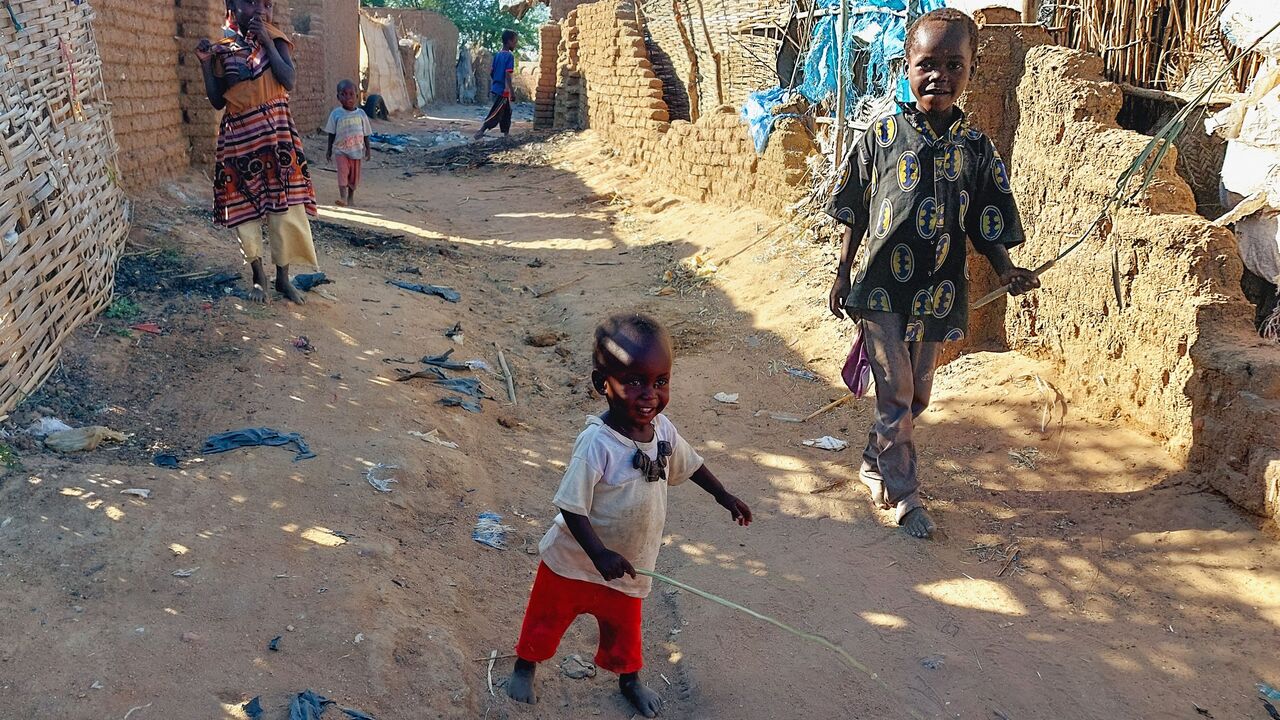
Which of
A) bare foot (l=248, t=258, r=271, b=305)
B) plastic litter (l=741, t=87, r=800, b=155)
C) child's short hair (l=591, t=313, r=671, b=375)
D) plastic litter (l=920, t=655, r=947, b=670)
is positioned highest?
plastic litter (l=741, t=87, r=800, b=155)

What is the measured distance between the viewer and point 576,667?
295 cm

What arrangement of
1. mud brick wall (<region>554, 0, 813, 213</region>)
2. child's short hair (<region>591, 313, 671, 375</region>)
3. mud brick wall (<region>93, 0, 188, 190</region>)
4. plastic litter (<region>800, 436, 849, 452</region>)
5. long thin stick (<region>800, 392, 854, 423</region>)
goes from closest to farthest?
child's short hair (<region>591, 313, 671, 375</region>)
plastic litter (<region>800, 436, 849, 452</region>)
long thin stick (<region>800, 392, 854, 423</region>)
mud brick wall (<region>93, 0, 188, 190</region>)
mud brick wall (<region>554, 0, 813, 213</region>)

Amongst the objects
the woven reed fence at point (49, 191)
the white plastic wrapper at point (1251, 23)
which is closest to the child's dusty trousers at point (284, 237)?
the woven reed fence at point (49, 191)

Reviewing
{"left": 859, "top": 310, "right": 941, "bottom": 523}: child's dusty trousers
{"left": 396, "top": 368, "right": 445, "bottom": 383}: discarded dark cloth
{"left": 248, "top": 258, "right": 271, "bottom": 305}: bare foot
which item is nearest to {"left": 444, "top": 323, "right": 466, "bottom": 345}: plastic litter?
{"left": 396, "top": 368, "right": 445, "bottom": 383}: discarded dark cloth

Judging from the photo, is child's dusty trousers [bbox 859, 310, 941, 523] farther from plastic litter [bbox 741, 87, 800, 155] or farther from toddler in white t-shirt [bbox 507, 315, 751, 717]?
plastic litter [bbox 741, 87, 800, 155]

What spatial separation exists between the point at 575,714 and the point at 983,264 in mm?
3357

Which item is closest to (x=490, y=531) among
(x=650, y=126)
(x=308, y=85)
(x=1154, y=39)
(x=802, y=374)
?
(x=802, y=374)

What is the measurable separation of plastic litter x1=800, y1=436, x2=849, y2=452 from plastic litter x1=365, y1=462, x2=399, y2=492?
2025 mm

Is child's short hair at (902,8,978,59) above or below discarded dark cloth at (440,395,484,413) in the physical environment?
above

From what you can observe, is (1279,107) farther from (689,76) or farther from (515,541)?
(689,76)

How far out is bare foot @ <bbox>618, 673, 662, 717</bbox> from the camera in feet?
8.79

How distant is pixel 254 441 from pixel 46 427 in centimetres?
73

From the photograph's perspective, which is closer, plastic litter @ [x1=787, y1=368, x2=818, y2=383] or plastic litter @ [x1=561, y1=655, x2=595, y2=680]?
plastic litter @ [x1=561, y1=655, x2=595, y2=680]

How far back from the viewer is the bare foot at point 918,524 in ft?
11.9
